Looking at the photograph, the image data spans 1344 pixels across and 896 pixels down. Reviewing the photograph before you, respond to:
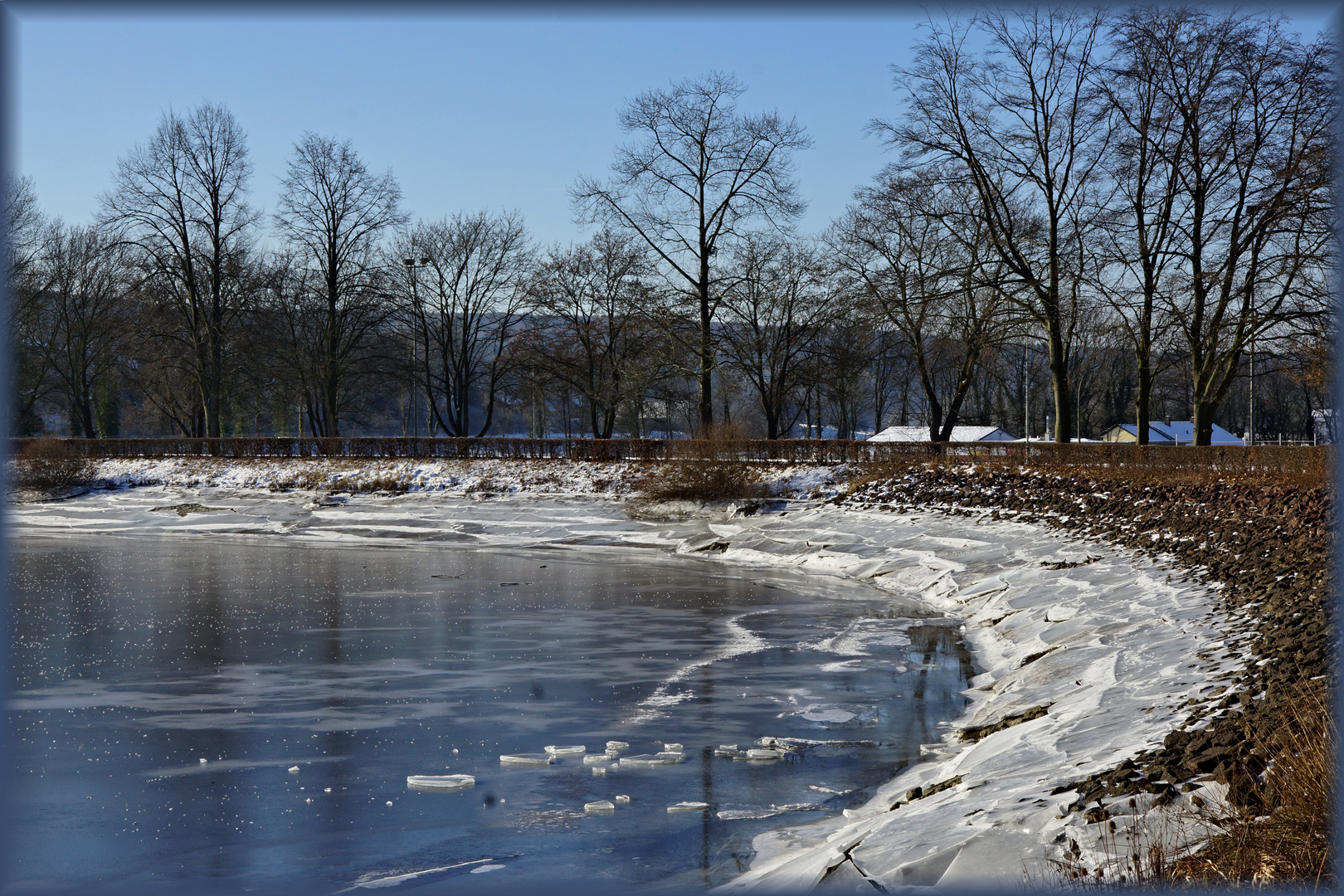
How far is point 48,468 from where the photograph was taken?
38.7m

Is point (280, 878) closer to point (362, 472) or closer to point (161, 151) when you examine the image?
point (362, 472)

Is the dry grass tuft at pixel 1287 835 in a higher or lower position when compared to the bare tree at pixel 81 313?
lower

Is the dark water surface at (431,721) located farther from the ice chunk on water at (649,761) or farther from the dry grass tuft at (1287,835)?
the dry grass tuft at (1287,835)

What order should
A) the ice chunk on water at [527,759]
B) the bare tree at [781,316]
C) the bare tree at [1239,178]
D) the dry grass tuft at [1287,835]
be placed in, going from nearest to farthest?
the dry grass tuft at [1287,835]
the ice chunk on water at [527,759]
the bare tree at [1239,178]
the bare tree at [781,316]

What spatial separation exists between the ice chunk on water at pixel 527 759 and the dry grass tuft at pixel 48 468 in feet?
121

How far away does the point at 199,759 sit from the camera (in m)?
7.95

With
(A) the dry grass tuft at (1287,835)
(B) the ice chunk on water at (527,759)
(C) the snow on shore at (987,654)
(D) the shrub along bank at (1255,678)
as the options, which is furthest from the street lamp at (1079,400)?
(A) the dry grass tuft at (1287,835)

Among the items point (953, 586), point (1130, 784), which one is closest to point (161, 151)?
point (953, 586)

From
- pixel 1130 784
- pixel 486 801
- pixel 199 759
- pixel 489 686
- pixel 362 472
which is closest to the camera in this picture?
pixel 1130 784

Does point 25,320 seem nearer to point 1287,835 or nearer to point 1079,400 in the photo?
point 1287,835

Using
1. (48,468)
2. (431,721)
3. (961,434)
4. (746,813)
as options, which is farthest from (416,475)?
(961,434)

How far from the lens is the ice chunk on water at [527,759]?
25.6 ft

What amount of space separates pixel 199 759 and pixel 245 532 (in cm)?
2326

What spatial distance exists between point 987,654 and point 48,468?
37934 mm
